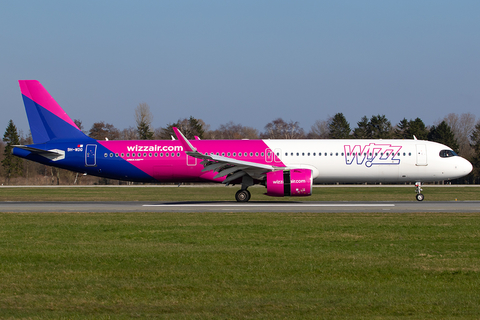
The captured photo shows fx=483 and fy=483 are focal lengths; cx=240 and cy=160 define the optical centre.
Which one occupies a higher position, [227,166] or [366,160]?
[366,160]

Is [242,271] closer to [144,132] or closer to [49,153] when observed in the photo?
[49,153]

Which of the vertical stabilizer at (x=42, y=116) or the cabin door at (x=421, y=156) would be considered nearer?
the cabin door at (x=421, y=156)

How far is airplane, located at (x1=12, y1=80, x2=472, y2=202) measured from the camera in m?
27.1

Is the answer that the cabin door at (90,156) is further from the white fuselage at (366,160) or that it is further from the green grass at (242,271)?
the green grass at (242,271)

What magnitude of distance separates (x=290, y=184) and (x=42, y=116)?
51.1ft

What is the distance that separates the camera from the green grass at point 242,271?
6570 millimetres

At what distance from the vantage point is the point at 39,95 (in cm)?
2911

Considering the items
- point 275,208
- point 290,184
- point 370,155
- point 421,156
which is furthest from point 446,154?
point 275,208

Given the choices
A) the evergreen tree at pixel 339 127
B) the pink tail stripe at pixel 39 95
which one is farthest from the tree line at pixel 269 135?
the pink tail stripe at pixel 39 95

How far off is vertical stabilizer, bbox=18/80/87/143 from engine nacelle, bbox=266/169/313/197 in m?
12.6

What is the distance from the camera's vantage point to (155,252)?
424 inches

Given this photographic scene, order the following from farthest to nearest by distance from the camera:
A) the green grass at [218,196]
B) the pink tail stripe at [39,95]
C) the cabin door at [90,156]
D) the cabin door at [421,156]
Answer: the green grass at [218,196] < the pink tail stripe at [39,95] < the cabin door at [90,156] < the cabin door at [421,156]

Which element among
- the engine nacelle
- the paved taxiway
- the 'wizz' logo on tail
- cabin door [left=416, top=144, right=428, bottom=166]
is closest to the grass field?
the paved taxiway

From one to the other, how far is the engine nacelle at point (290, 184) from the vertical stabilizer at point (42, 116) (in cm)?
1260
